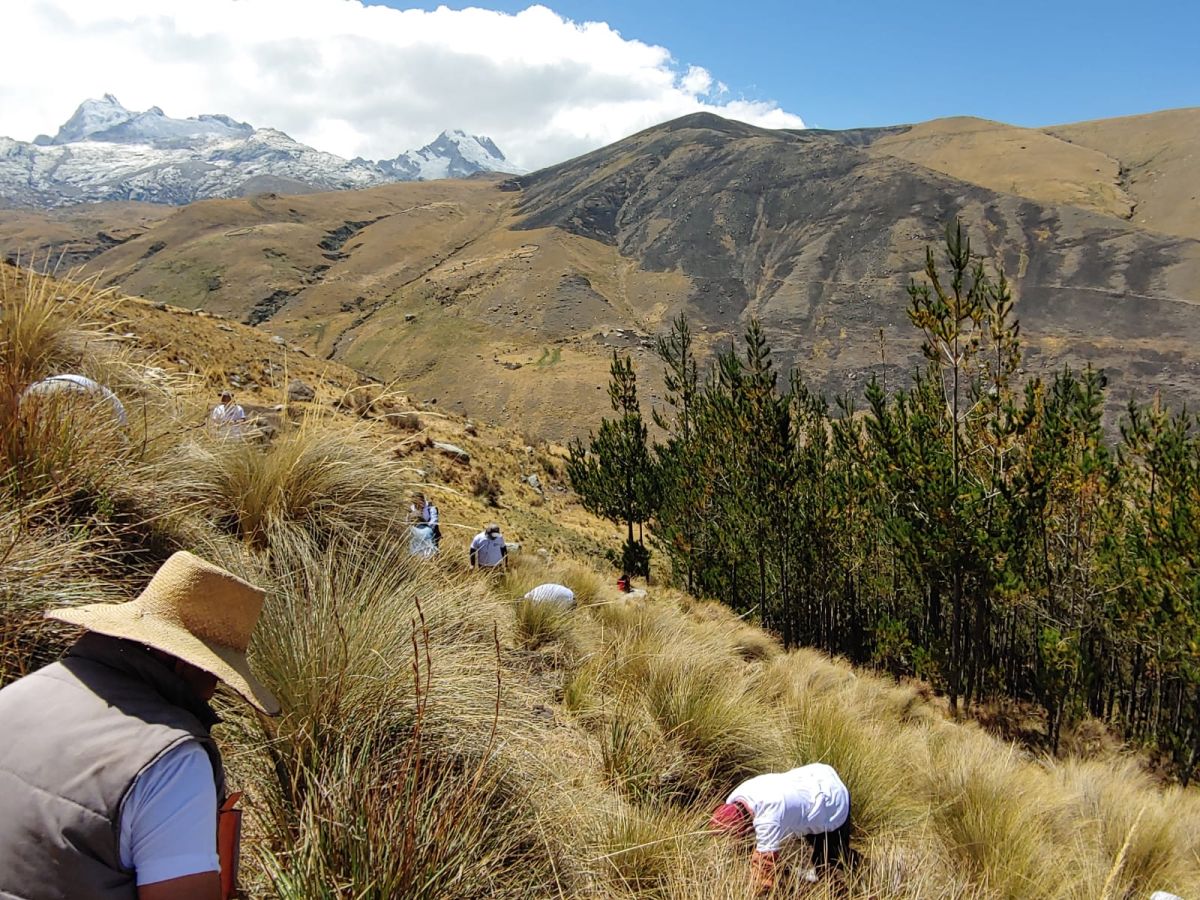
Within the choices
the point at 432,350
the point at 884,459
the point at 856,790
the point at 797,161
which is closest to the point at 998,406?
the point at 884,459

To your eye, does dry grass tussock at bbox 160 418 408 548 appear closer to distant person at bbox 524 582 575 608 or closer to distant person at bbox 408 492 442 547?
distant person at bbox 408 492 442 547

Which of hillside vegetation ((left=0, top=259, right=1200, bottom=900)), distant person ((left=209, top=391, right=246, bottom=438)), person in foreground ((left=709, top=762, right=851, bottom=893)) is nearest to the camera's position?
hillside vegetation ((left=0, top=259, right=1200, bottom=900))

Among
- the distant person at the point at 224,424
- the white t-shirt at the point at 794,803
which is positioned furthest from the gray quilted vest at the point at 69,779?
the distant person at the point at 224,424

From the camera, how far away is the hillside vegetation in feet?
7.99

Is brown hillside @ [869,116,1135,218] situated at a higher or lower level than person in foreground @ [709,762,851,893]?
higher

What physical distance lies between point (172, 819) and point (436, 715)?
1.43m

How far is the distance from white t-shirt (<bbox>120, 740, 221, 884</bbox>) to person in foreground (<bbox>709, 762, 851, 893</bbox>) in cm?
252

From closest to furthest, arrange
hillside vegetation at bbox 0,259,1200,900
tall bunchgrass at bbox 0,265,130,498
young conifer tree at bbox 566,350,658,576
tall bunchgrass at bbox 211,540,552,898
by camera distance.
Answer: tall bunchgrass at bbox 211,540,552,898 → hillside vegetation at bbox 0,259,1200,900 → tall bunchgrass at bbox 0,265,130,498 → young conifer tree at bbox 566,350,658,576

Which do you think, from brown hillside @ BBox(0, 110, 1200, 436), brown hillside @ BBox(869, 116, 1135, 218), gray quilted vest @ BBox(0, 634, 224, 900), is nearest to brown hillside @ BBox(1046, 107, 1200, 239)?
brown hillside @ BBox(0, 110, 1200, 436)

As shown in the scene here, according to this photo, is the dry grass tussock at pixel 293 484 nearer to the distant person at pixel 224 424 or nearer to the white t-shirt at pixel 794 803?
the distant person at pixel 224 424

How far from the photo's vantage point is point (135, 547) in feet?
11.4

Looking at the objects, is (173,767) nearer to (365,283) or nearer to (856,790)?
(856,790)

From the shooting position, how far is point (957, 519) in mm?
15117

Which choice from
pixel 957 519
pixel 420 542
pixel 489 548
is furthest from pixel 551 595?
pixel 957 519
